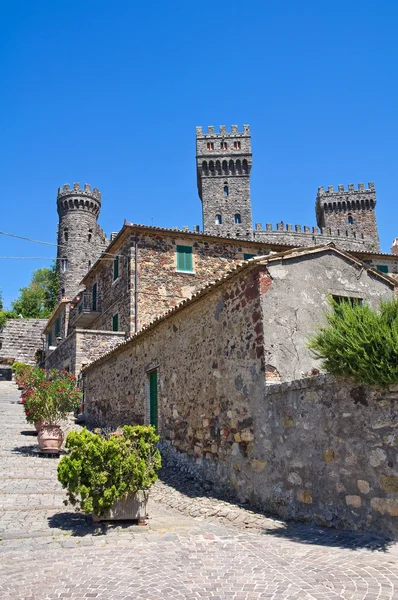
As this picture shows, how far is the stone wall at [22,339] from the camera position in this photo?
38.3 m

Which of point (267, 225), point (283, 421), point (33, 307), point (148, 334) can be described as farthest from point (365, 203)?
point (283, 421)

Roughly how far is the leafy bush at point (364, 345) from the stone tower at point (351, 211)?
2167 inches

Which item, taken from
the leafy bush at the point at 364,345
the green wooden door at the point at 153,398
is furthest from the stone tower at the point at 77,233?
the leafy bush at the point at 364,345

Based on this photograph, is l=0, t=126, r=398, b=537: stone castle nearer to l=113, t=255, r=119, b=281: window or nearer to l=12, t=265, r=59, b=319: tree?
l=113, t=255, r=119, b=281: window

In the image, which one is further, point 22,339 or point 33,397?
point 22,339

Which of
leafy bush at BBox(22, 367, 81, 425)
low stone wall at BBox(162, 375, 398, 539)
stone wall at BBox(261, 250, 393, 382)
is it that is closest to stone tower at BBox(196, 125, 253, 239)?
leafy bush at BBox(22, 367, 81, 425)

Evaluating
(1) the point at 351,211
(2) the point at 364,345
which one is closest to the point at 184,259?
(2) the point at 364,345

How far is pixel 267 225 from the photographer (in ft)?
174

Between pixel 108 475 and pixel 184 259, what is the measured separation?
1362 cm

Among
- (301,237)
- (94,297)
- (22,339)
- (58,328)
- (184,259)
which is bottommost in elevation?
(58,328)

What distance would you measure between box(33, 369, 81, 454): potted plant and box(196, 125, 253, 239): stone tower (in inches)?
1679

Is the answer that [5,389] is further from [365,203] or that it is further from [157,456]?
[365,203]

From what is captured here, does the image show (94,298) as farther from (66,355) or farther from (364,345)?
(364,345)

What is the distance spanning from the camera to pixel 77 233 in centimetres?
5344
